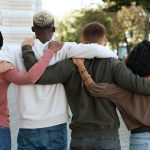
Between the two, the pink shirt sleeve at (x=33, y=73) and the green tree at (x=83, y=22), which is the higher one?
the pink shirt sleeve at (x=33, y=73)

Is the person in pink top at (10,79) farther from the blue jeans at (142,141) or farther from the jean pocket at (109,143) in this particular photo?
the blue jeans at (142,141)

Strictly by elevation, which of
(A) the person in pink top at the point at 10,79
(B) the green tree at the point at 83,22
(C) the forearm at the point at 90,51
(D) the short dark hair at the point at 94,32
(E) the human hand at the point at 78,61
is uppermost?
(D) the short dark hair at the point at 94,32

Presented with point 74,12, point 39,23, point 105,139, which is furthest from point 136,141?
point 74,12

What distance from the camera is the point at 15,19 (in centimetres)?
1942

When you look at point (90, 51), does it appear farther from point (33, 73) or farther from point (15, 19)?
point (15, 19)

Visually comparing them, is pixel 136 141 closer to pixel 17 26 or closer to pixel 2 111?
pixel 2 111

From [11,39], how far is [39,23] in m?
15.3

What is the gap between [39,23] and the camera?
4.03 metres

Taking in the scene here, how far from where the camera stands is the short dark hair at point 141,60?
4.01 metres

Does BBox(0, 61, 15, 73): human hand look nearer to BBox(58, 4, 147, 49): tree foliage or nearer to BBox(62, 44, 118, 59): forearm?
BBox(62, 44, 118, 59): forearm

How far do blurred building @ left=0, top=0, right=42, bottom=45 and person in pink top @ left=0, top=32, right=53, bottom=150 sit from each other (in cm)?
1489

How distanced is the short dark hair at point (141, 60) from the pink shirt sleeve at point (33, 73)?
Answer: 625 millimetres

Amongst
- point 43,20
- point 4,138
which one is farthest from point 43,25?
point 4,138

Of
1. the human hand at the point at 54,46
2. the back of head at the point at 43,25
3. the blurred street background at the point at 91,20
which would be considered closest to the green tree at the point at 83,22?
the blurred street background at the point at 91,20
